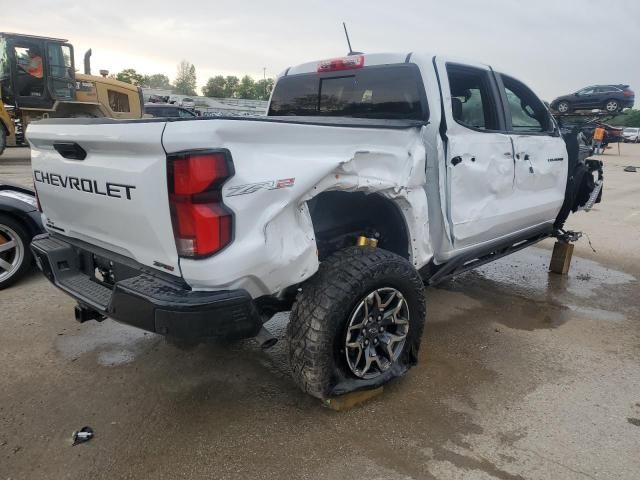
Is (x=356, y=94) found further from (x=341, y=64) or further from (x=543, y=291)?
(x=543, y=291)

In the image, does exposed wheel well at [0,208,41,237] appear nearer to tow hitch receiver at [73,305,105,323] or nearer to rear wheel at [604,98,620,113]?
tow hitch receiver at [73,305,105,323]

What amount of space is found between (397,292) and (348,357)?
1.56ft

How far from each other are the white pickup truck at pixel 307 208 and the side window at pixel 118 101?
13.6m

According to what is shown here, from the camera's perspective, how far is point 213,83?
87625 mm

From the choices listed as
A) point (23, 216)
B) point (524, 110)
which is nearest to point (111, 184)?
point (23, 216)

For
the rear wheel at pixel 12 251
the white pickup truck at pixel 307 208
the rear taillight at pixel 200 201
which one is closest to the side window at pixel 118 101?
the rear wheel at pixel 12 251

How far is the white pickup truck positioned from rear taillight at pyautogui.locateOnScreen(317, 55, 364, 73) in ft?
0.04

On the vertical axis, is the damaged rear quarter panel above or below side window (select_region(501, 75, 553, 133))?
below

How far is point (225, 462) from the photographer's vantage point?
92.5 inches

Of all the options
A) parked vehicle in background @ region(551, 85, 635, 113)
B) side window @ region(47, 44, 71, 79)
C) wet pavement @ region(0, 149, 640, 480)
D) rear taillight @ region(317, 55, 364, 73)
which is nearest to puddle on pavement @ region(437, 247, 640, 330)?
wet pavement @ region(0, 149, 640, 480)

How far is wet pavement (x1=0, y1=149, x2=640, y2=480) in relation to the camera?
2.35 meters

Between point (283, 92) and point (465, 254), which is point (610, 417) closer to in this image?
point (465, 254)

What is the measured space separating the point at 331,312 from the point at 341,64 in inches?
84.8

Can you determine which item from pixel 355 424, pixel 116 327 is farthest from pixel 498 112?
pixel 116 327
